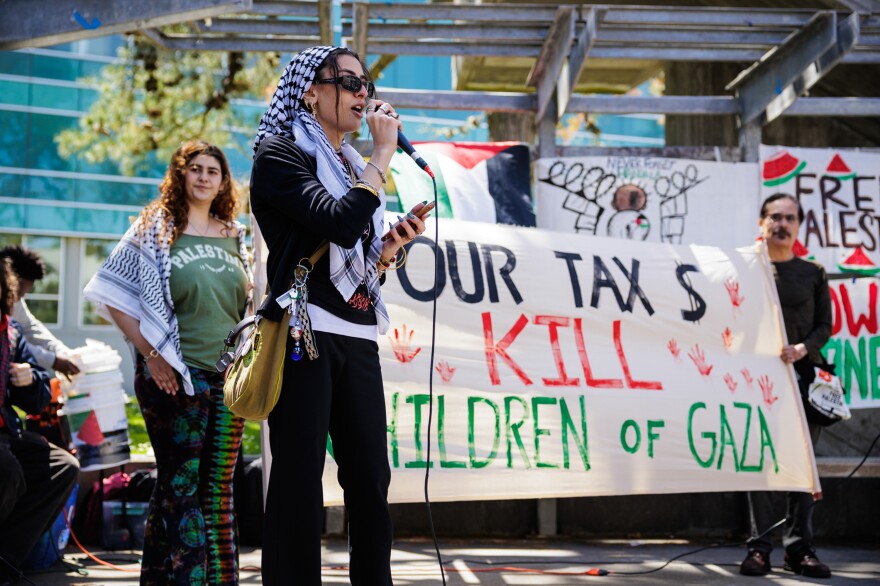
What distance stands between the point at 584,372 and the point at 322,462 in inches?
122

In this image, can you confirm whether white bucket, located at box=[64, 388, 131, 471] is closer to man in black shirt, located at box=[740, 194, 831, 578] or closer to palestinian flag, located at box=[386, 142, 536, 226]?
palestinian flag, located at box=[386, 142, 536, 226]

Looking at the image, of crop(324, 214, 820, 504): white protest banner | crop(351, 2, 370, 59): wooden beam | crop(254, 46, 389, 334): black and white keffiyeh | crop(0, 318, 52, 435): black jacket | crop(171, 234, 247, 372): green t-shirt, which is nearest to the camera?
crop(254, 46, 389, 334): black and white keffiyeh

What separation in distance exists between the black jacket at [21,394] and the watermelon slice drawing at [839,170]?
5235mm

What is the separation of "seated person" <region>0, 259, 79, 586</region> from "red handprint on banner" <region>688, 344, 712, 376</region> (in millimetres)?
3392

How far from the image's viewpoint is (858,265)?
698 centimetres

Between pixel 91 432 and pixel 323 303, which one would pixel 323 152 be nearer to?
pixel 323 303

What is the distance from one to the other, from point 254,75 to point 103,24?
7140 mm

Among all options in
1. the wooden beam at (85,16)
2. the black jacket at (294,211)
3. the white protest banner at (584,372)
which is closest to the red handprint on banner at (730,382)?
the white protest banner at (584,372)

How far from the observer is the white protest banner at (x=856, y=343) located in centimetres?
677

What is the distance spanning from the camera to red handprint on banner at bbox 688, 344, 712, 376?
19.1ft

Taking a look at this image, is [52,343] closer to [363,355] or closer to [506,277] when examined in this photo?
[506,277]

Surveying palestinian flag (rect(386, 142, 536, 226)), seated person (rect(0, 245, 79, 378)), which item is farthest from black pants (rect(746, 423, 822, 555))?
seated person (rect(0, 245, 79, 378))

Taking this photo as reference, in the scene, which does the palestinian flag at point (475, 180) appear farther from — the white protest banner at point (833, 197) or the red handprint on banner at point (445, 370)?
the white protest banner at point (833, 197)

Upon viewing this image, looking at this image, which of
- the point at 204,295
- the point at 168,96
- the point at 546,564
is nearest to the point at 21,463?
the point at 204,295
